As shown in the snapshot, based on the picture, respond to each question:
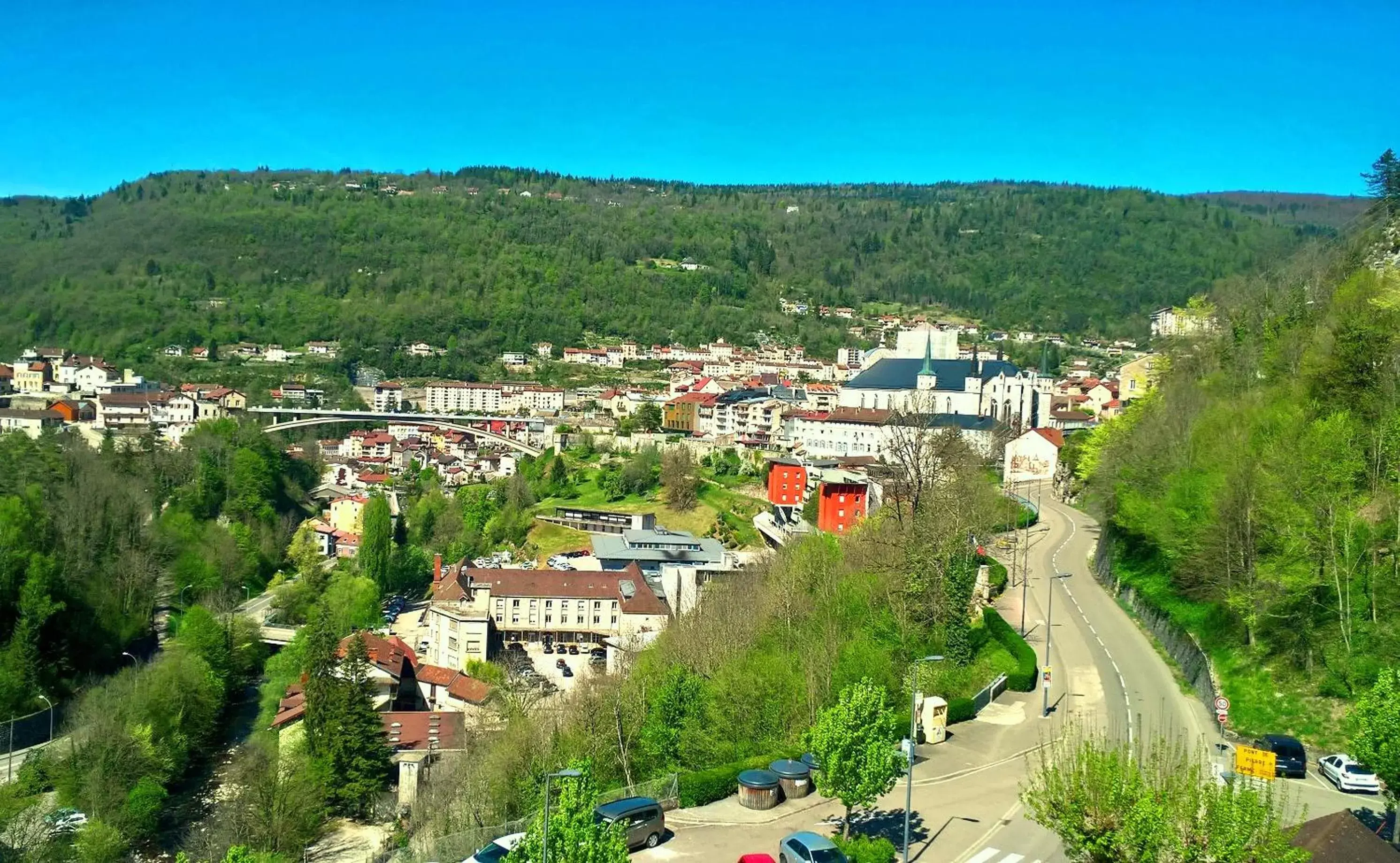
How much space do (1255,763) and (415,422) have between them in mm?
71856

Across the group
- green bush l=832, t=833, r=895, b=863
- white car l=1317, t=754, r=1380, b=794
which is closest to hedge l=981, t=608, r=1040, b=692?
white car l=1317, t=754, r=1380, b=794

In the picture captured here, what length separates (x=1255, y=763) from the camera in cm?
1243

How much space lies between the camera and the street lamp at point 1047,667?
62.4 ft

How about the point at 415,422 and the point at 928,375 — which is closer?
the point at 928,375

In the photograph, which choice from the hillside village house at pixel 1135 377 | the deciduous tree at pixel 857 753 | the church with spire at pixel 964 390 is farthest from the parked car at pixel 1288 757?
the church with spire at pixel 964 390

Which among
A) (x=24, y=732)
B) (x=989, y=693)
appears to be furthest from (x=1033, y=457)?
(x=24, y=732)

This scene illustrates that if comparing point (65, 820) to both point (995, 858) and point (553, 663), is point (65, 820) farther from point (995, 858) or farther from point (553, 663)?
point (995, 858)

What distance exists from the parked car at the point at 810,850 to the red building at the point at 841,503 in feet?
88.2

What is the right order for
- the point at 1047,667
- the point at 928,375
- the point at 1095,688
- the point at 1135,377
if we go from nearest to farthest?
the point at 1047,667 < the point at 1095,688 < the point at 1135,377 < the point at 928,375

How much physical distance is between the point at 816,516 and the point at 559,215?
117 meters

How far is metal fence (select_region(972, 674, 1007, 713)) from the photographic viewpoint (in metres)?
19.1

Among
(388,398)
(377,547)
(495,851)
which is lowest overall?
(495,851)

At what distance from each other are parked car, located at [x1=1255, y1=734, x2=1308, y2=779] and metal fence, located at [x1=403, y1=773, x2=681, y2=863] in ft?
26.3

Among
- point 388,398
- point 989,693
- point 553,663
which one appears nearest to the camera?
point 989,693
